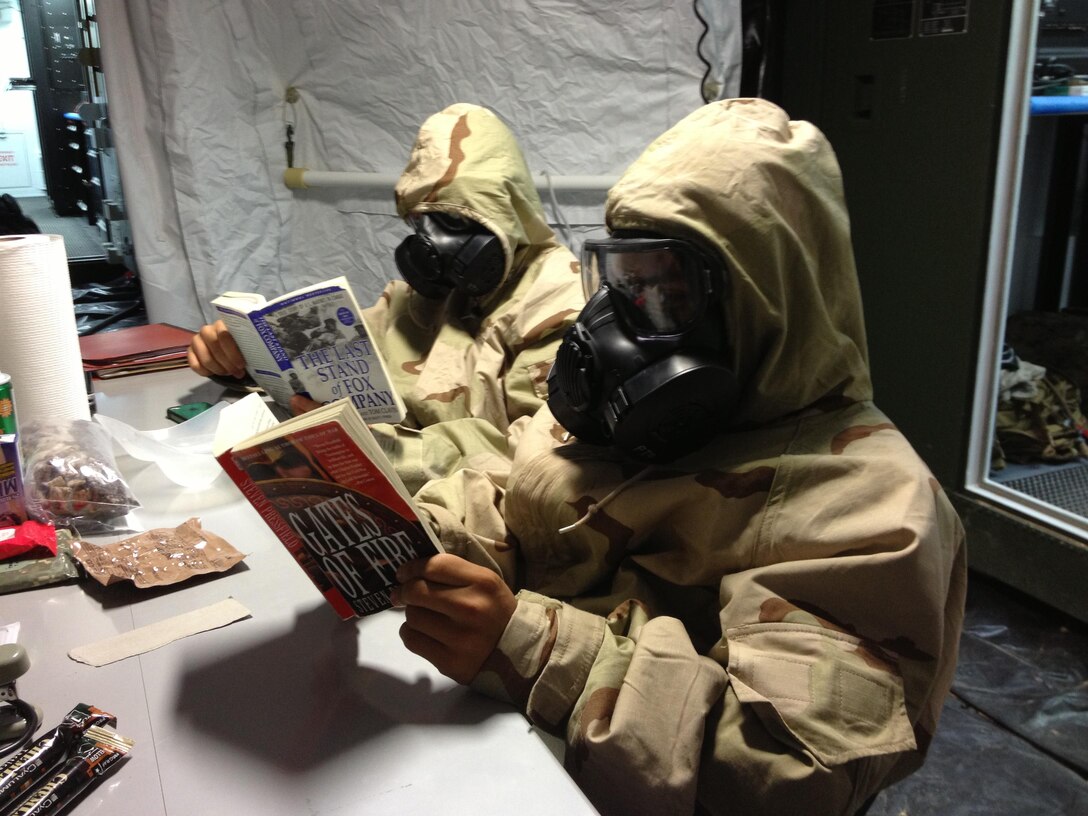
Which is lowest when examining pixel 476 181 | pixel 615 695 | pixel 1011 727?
pixel 1011 727

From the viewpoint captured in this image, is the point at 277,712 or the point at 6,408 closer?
the point at 277,712

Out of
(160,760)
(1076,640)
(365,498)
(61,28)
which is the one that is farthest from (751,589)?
(61,28)

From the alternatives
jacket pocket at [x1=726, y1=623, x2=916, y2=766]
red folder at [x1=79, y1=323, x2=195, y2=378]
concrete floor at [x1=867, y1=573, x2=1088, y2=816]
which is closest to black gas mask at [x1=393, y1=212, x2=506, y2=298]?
red folder at [x1=79, y1=323, x2=195, y2=378]

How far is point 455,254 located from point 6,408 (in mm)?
807

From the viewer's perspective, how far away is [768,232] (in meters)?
0.89

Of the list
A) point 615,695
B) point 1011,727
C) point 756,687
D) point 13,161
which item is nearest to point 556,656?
point 615,695

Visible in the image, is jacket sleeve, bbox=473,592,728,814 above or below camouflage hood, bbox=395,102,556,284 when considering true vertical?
below

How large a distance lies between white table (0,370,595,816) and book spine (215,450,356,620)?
36 mm

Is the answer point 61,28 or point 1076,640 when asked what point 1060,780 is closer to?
point 1076,640

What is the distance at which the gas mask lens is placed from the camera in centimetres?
91

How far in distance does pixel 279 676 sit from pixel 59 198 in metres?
2.19

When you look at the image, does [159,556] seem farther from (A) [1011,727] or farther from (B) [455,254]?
(A) [1011,727]

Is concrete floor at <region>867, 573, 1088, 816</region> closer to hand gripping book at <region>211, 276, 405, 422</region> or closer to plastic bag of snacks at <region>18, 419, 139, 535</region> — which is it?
hand gripping book at <region>211, 276, 405, 422</region>

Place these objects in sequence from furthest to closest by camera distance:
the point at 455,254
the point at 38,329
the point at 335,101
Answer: the point at 335,101, the point at 455,254, the point at 38,329
